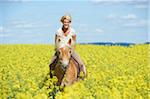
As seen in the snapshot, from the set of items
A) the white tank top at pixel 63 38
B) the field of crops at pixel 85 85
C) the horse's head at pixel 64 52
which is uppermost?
the white tank top at pixel 63 38

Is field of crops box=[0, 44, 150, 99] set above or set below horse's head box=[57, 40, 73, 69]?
below

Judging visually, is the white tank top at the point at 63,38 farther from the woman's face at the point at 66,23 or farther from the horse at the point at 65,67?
the woman's face at the point at 66,23

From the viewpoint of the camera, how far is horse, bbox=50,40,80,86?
35.9 feet

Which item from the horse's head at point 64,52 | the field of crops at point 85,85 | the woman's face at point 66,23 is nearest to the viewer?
the field of crops at point 85,85

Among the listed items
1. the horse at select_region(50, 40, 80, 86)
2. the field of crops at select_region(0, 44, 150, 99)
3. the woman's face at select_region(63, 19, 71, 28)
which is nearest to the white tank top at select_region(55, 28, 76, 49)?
the horse at select_region(50, 40, 80, 86)

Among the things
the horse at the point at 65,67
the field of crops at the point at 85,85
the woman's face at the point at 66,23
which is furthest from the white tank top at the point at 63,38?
the field of crops at the point at 85,85

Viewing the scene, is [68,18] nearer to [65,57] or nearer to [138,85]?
[65,57]

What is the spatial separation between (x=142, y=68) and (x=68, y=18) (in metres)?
5.35

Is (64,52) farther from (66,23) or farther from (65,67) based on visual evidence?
(66,23)

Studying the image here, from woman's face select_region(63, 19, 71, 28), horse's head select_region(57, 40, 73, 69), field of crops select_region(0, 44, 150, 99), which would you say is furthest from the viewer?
horse's head select_region(57, 40, 73, 69)

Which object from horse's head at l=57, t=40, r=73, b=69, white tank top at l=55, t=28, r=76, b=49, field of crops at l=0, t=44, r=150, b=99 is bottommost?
field of crops at l=0, t=44, r=150, b=99

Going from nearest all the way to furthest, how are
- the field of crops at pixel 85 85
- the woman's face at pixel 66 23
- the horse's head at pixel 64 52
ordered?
1. the field of crops at pixel 85 85
2. the woman's face at pixel 66 23
3. the horse's head at pixel 64 52

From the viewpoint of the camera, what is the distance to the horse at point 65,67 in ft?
35.9

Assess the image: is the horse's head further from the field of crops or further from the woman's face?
the field of crops
